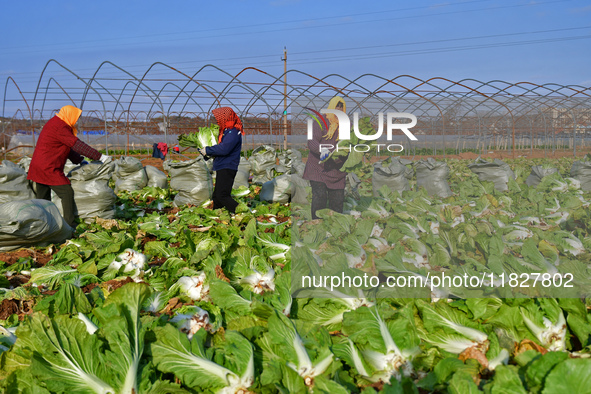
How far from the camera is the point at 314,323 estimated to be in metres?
2.25

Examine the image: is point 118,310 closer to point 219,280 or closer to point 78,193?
point 219,280

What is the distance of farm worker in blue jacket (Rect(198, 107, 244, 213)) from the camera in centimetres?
571

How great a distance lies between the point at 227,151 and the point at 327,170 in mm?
3334

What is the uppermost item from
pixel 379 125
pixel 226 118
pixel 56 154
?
pixel 226 118

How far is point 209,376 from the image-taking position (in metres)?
1.76

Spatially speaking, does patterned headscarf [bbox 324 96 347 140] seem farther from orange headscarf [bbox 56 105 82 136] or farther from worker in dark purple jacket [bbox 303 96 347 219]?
orange headscarf [bbox 56 105 82 136]

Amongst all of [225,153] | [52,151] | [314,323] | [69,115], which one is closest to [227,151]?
[225,153]

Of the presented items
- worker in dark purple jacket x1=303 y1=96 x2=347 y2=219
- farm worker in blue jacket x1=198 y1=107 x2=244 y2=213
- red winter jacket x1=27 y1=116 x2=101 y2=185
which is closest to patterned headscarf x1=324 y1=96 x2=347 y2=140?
worker in dark purple jacket x1=303 y1=96 x2=347 y2=219

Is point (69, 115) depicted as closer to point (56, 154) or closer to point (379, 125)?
point (56, 154)

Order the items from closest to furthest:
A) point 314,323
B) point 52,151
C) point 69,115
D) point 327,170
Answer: point 314,323
point 327,170
point 52,151
point 69,115

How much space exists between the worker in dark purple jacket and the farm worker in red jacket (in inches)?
135

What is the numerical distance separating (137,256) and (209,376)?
1.94 meters

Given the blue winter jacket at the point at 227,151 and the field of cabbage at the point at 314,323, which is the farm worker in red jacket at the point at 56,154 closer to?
the blue winter jacket at the point at 227,151

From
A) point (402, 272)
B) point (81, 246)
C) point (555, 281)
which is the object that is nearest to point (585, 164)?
point (555, 281)
